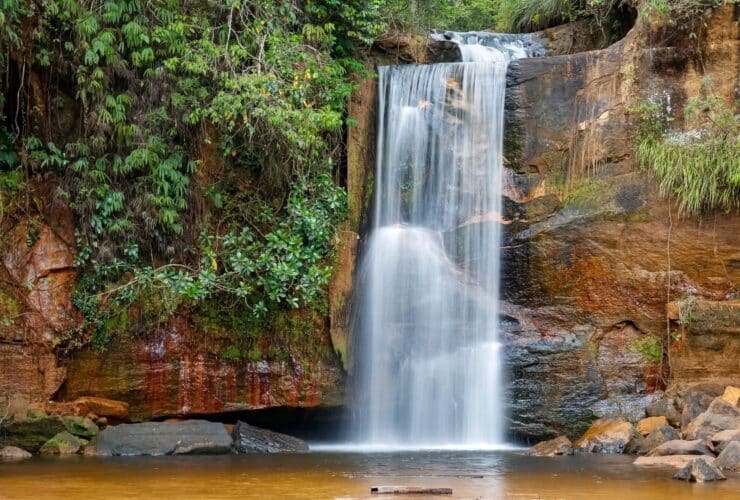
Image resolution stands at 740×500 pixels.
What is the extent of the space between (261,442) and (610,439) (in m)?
4.87

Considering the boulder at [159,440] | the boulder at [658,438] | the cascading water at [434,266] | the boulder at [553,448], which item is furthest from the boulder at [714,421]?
the boulder at [159,440]

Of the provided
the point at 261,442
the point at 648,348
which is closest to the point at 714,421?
the point at 648,348

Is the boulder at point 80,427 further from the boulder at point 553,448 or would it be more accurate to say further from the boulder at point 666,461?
the boulder at point 666,461

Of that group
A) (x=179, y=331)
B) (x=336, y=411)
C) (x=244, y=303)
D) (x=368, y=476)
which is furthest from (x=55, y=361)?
(x=368, y=476)

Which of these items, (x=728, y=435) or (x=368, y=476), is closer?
(x=368, y=476)

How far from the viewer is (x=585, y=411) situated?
14312mm

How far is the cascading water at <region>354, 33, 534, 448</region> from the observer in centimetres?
1467

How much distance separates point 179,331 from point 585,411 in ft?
20.7

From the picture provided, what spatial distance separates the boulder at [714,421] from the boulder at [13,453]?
862 centimetres

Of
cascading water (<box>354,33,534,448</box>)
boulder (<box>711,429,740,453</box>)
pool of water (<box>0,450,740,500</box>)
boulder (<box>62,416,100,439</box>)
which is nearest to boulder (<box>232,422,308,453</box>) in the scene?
pool of water (<box>0,450,740,500</box>)

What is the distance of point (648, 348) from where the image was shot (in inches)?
575

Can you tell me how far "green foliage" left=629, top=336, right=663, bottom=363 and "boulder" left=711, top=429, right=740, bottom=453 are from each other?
2934mm

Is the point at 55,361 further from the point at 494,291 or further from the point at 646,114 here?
the point at 646,114

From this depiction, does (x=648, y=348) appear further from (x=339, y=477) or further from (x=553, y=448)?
(x=339, y=477)
